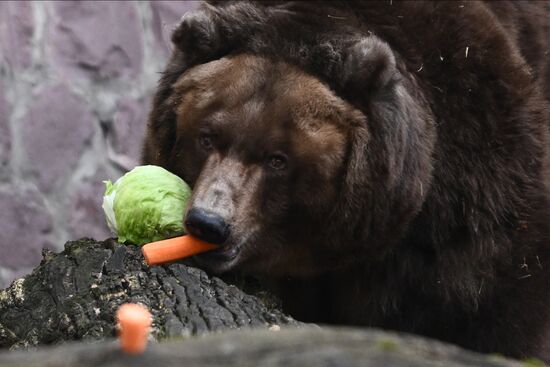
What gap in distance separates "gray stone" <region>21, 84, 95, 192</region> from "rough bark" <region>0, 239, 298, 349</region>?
2688 mm

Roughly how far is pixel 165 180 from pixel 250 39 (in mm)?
792

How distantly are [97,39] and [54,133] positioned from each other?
2.59 ft

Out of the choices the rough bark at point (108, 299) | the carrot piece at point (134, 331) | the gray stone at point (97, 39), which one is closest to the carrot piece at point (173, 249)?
the rough bark at point (108, 299)

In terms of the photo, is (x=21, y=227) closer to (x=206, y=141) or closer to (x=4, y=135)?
(x=4, y=135)

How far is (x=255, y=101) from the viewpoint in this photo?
14.8 ft

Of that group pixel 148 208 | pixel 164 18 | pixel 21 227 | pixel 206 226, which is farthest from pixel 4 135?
pixel 206 226

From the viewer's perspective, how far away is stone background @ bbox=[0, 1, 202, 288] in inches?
270

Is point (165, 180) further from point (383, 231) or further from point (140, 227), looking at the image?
point (383, 231)

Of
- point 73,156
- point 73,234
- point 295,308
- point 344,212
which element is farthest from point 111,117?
point 344,212

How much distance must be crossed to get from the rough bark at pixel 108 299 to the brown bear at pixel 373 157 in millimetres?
334

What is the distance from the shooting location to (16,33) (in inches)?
270

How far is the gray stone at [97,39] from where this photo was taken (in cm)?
717

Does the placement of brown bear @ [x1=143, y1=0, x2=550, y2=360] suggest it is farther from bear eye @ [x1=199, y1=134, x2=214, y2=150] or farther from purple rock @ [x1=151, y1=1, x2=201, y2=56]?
purple rock @ [x1=151, y1=1, x2=201, y2=56]

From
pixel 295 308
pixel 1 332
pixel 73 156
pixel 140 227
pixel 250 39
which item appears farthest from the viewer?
pixel 73 156
